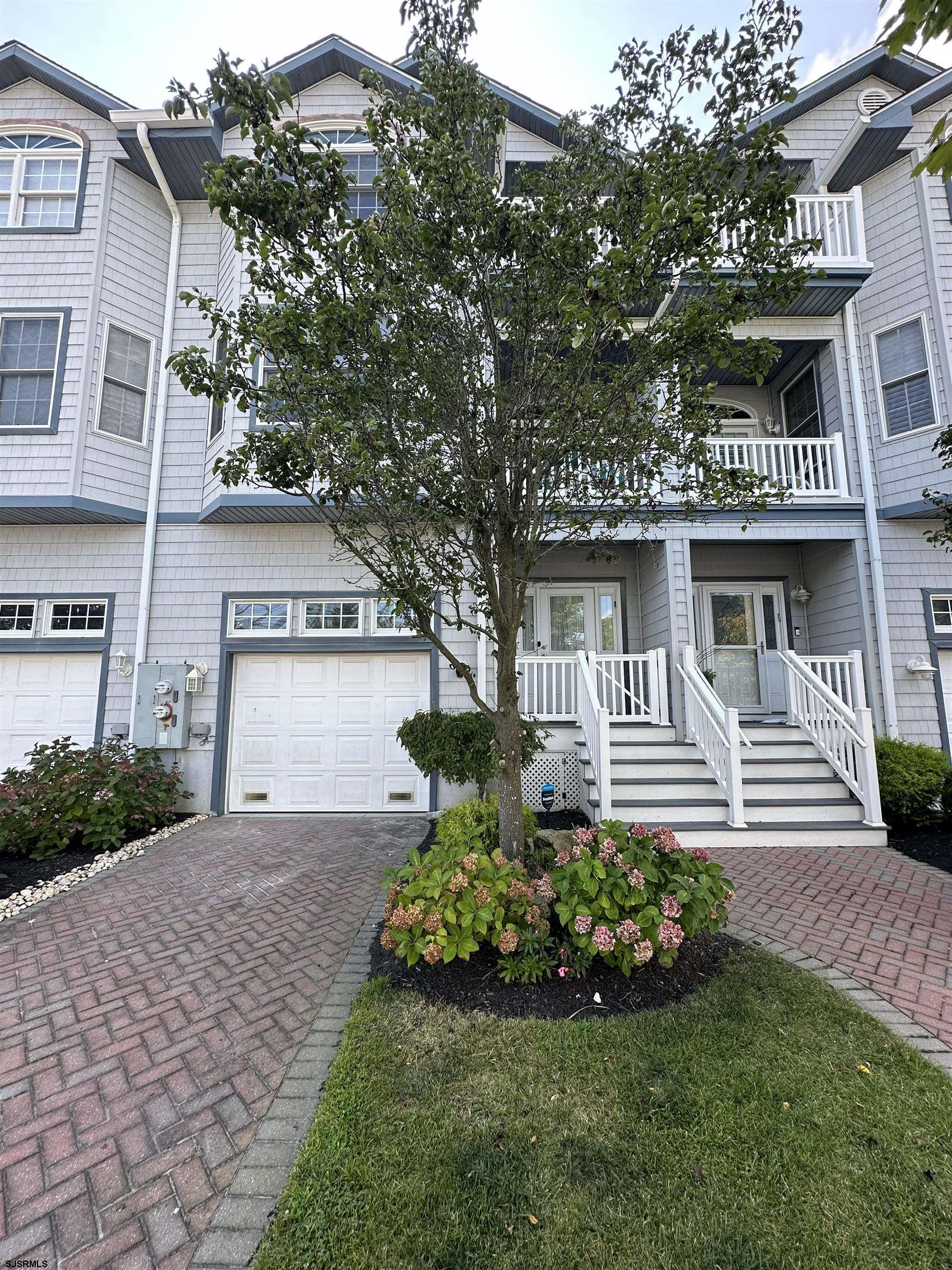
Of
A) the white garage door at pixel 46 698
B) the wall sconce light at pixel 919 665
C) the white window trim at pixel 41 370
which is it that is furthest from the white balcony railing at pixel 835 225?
the white garage door at pixel 46 698

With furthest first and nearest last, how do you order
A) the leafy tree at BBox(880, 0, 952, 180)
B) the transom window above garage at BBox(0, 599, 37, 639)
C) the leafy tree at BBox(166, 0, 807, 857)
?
the transom window above garage at BBox(0, 599, 37, 639), the leafy tree at BBox(166, 0, 807, 857), the leafy tree at BBox(880, 0, 952, 180)

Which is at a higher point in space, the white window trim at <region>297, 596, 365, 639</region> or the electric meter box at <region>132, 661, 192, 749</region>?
the white window trim at <region>297, 596, 365, 639</region>

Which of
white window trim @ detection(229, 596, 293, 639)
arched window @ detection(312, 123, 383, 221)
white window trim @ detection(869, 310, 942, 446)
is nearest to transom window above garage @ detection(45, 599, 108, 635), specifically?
white window trim @ detection(229, 596, 293, 639)

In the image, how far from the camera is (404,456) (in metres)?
3.38

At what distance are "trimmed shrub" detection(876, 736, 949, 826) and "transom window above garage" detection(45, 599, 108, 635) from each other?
10.6m

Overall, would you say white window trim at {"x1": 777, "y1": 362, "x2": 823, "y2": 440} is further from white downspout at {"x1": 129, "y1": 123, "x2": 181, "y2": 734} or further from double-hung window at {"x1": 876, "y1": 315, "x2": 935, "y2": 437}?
white downspout at {"x1": 129, "y1": 123, "x2": 181, "y2": 734}

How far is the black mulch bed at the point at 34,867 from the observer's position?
16.1 feet

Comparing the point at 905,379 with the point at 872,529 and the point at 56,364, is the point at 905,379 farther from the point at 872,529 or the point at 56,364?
the point at 56,364

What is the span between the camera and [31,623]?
798 centimetres

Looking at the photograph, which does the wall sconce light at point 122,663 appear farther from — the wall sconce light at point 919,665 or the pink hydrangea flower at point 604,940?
the wall sconce light at point 919,665

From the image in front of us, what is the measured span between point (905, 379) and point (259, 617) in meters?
10.1

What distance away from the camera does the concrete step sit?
5957mm

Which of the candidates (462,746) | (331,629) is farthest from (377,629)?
(462,746)

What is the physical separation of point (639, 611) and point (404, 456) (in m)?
6.41
